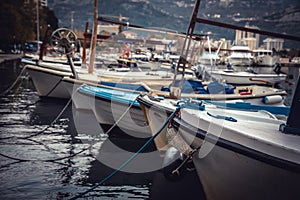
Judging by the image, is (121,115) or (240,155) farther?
(121,115)

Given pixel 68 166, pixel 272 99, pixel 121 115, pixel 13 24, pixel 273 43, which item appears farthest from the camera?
pixel 273 43

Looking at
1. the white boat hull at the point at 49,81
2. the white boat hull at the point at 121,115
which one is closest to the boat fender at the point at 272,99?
the white boat hull at the point at 121,115

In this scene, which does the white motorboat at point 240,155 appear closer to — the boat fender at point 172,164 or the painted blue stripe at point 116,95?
the boat fender at point 172,164

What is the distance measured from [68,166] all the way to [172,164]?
2.27 meters

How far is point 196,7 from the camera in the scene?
852 cm

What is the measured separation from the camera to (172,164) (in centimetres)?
777

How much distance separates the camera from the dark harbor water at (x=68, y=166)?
22.1 feet

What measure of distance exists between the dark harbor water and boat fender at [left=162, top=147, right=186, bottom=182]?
14cm

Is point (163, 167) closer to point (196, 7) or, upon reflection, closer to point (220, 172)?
point (220, 172)

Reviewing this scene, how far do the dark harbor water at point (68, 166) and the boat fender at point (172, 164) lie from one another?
0.46 feet

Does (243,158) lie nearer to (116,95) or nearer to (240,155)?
(240,155)

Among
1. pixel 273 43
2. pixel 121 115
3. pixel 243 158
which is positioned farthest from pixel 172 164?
pixel 273 43

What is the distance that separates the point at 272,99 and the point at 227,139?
9.36 metres

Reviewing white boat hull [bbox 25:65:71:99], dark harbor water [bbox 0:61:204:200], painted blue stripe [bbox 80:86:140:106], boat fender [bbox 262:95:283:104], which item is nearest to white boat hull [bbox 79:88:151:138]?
painted blue stripe [bbox 80:86:140:106]
